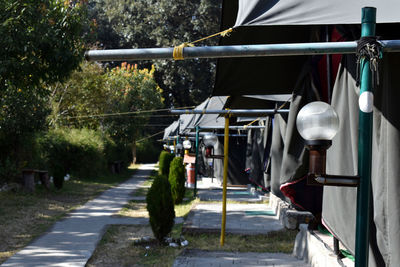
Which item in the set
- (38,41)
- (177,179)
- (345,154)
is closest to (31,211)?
(177,179)

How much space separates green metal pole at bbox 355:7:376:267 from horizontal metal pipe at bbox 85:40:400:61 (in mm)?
119

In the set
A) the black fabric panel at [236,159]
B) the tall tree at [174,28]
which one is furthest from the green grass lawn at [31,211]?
the tall tree at [174,28]

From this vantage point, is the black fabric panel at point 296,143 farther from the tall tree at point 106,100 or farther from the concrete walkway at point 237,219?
the tall tree at point 106,100

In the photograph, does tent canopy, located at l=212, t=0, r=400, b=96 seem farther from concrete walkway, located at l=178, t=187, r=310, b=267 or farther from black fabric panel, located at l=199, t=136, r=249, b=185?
black fabric panel, located at l=199, t=136, r=249, b=185

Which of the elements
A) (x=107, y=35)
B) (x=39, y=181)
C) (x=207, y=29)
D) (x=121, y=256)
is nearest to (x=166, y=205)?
(x=121, y=256)

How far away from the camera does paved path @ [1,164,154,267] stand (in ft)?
20.5

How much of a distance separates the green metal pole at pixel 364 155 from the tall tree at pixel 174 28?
25.9m

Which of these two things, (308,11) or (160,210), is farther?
(160,210)

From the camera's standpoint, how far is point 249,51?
91.1 inches

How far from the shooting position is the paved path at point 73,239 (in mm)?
6238

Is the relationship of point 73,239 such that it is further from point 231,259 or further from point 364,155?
point 364,155

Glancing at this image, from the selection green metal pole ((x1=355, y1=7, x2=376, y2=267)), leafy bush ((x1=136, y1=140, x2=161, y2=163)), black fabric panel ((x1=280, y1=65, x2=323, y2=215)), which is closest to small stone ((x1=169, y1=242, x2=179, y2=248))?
black fabric panel ((x1=280, y1=65, x2=323, y2=215))

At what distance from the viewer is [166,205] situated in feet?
23.4

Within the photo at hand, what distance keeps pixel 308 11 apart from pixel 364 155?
78 centimetres
